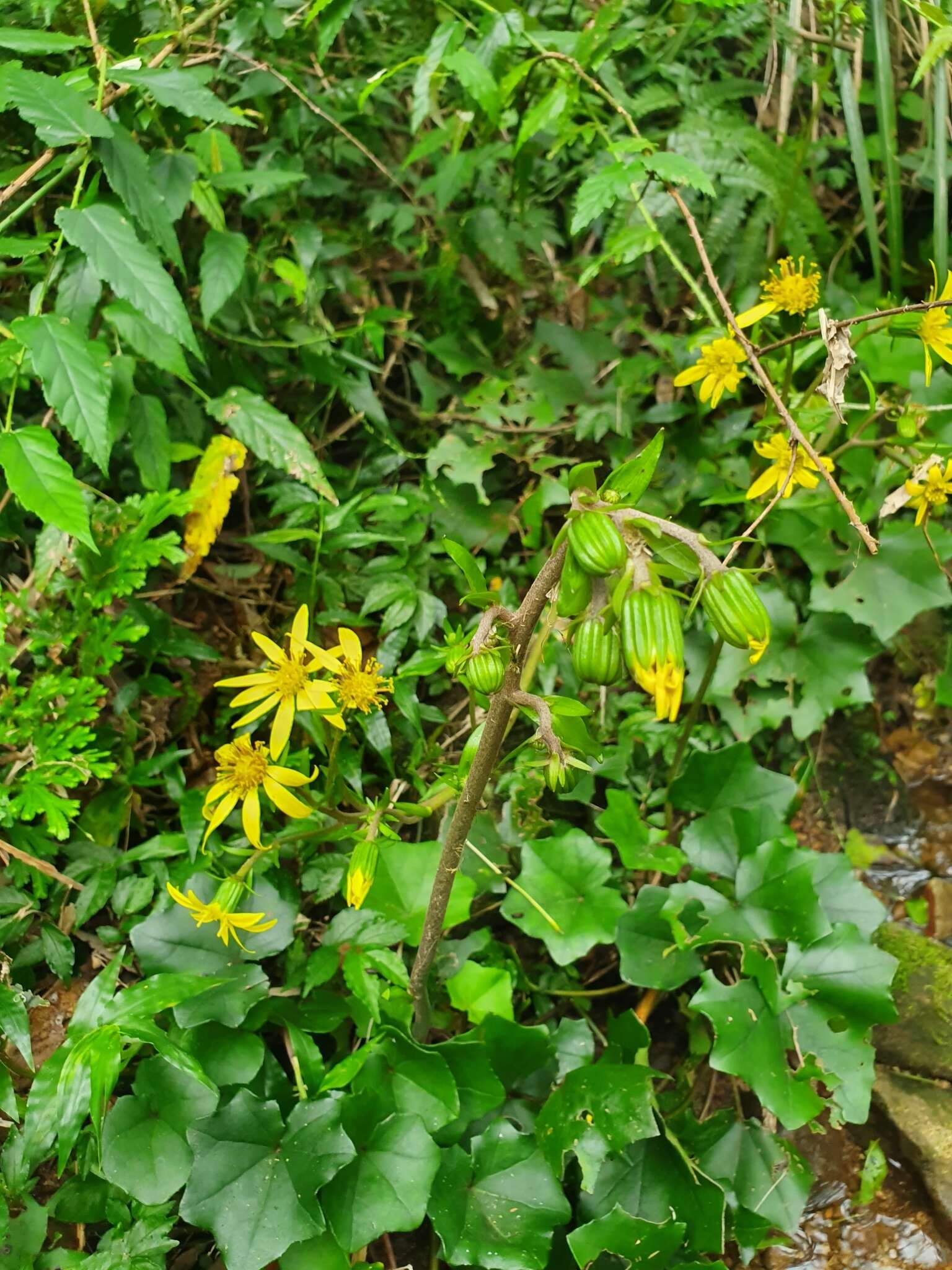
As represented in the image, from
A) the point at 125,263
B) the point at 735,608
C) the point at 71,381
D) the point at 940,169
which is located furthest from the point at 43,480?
the point at 940,169

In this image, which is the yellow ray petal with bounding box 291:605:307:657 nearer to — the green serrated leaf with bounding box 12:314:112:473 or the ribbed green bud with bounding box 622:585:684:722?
the green serrated leaf with bounding box 12:314:112:473

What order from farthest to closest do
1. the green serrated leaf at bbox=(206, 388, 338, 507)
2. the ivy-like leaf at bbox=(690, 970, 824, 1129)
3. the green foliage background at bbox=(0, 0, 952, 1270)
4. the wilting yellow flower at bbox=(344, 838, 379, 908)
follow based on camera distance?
the green serrated leaf at bbox=(206, 388, 338, 507), the ivy-like leaf at bbox=(690, 970, 824, 1129), the green foliage background at bbox=(0, 0, 952, 1270), the wilting yellow flower at bbox=(344, 838, 379, 908)

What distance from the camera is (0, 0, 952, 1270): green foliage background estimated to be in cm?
123

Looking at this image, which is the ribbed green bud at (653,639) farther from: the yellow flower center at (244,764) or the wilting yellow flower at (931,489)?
the wilting yellow flower at (931,489)

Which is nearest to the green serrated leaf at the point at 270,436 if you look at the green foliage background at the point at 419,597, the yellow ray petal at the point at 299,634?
the green foliage background at the point at 419,597

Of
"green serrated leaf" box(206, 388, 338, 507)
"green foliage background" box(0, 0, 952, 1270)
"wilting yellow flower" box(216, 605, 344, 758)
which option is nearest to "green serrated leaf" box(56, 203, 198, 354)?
"green foliage background" box(0, 0, 952, 1270)

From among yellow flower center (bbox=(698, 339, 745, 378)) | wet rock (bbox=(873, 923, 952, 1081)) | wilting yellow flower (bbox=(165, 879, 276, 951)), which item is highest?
yellow flower center (bbox=(698, 339, 745, 378))

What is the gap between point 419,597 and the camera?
5.88 ft

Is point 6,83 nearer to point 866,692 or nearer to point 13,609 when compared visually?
point 13,609

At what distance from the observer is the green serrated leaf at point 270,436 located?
5.38 ft

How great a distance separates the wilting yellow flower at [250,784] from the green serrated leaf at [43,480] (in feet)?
1.11

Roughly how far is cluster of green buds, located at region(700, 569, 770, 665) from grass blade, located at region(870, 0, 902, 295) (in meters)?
1.74

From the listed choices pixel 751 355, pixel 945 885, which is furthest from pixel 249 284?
pixel 945 885

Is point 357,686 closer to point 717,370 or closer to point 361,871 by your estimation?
point 361,871
